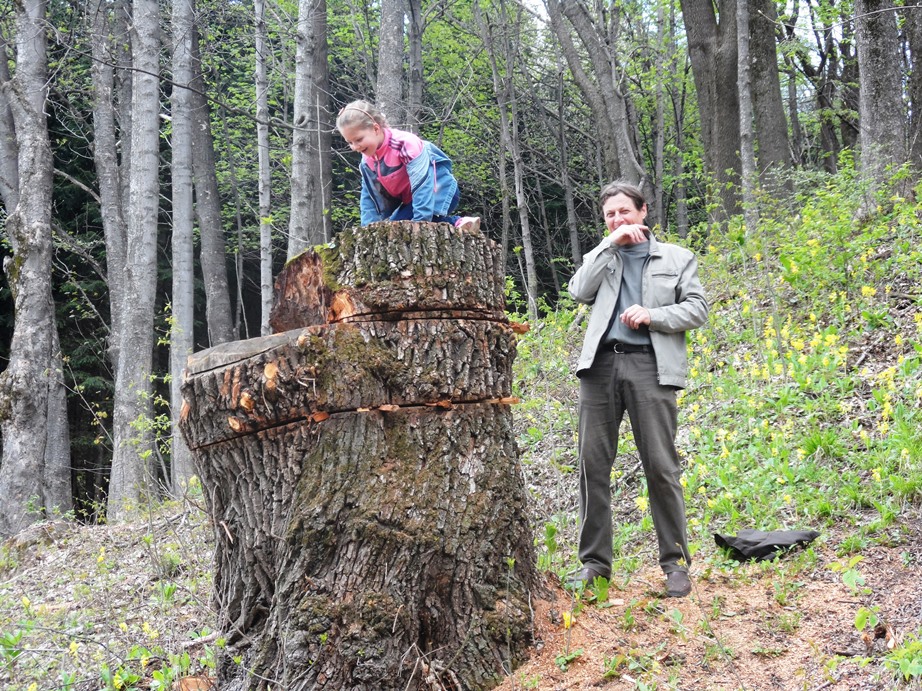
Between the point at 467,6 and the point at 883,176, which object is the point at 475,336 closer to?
the point at 883,176

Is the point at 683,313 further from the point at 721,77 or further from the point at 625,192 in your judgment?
the point at 721,77

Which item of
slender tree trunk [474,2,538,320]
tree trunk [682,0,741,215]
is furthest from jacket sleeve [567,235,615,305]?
tree trunk [682,0,741,215]

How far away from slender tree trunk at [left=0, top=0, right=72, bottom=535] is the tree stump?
783 centimetres

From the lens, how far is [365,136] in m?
4.35

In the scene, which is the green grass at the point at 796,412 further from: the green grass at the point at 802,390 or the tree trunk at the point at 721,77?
the tree trunk at the point at 721,77

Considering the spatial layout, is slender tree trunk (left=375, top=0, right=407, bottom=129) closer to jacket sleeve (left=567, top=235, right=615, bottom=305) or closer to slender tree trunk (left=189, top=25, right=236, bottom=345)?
jacket sleeve (left=567, top=235, right=615, bottom=305)

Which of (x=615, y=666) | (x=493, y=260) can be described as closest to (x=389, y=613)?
(x=615, y=666)

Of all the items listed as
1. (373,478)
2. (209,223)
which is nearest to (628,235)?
(373,478)

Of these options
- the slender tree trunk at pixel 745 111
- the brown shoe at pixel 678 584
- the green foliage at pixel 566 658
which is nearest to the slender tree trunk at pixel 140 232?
the slender tree trunk at pixel 745 111

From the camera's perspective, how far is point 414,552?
3.18 metres

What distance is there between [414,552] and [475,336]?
3.09ft

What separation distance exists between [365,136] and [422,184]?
0.41 m

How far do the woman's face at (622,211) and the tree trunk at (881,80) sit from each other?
5818 mm

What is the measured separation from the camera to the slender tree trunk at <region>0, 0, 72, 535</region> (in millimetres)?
10227
